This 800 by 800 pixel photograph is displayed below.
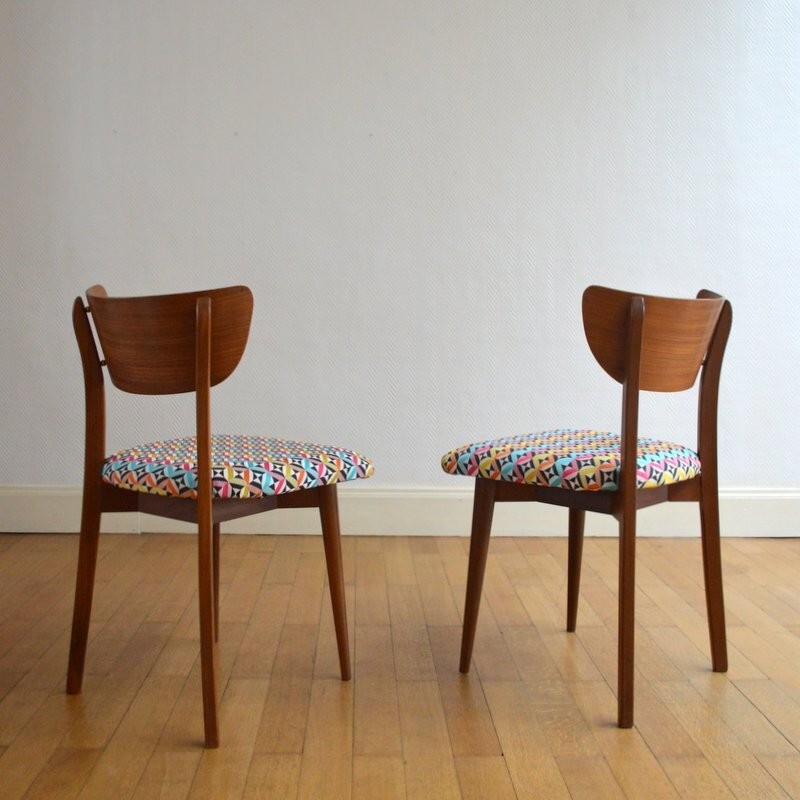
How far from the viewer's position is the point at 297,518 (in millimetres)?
3225

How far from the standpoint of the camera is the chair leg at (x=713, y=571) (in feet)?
6.33

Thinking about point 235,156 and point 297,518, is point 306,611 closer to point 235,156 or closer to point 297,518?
point 297,518

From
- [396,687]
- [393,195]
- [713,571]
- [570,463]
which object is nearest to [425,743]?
[396,687]

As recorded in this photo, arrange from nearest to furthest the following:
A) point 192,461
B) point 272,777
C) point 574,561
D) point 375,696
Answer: point 272,777, point 192,461, point 375,696, point 574,561

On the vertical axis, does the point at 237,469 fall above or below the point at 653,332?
below

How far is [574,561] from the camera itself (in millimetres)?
2213

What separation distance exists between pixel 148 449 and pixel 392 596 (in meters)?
0.87

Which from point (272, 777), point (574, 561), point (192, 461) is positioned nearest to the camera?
point (272, 777)

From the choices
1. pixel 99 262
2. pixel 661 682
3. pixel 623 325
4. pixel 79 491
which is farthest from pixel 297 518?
pixel 623 325

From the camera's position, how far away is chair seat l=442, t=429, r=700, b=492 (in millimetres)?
1761

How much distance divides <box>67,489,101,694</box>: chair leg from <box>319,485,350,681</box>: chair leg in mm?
408

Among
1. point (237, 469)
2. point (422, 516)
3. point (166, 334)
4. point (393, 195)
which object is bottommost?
point (422, 516)

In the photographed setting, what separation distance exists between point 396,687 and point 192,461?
0.58 m

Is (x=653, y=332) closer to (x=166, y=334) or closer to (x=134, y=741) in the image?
(x=166, y=334)
